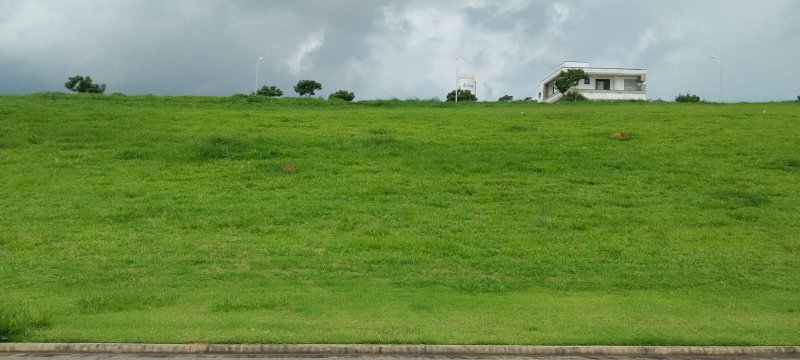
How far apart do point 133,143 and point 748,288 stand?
20294 mm

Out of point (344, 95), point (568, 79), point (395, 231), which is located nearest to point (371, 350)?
point (395, 231)

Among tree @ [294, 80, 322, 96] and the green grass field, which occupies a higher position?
tree @ [294, 80, 322, 96]

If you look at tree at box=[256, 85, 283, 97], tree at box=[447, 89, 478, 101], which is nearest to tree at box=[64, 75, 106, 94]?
tree at box=[256, 85, 283, 97]

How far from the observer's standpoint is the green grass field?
36.4 feet

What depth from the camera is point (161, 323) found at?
419 inches

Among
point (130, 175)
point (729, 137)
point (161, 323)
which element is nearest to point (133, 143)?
point (130, 175)

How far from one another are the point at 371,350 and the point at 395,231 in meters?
7.59

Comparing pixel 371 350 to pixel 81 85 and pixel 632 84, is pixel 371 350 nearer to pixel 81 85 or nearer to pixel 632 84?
pixel 81 85

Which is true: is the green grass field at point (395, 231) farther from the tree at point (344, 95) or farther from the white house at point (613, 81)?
the white house at point (613, 81)

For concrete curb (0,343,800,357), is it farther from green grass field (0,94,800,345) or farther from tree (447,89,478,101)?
tree (447,89,478,101)

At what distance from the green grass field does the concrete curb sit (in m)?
0.25

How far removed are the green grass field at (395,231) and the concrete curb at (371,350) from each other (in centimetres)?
25

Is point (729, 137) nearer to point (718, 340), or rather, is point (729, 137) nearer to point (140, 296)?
Answer: point (718, 340)

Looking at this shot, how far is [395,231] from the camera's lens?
17016mm
